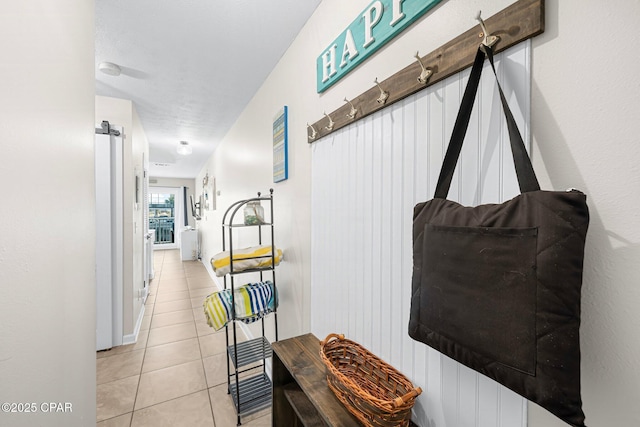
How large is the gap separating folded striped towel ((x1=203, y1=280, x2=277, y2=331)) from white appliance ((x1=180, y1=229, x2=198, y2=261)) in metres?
5.87

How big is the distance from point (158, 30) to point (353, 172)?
1.59 metres

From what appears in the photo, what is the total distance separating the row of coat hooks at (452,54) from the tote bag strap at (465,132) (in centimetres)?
7

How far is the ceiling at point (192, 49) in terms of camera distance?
1516mm

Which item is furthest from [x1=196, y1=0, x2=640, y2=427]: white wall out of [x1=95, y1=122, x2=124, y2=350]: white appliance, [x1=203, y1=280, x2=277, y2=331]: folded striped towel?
[x1=95, y1=122, x2=124, y2=350]: white appliance

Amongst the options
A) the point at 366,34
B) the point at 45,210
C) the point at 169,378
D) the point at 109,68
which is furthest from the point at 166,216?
the point at 366,34

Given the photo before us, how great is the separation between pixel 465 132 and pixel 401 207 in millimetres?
356

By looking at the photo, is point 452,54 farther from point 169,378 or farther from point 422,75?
point 169,378

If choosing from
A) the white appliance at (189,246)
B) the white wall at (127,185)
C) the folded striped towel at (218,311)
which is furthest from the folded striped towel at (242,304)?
the white appliance at (189,246)

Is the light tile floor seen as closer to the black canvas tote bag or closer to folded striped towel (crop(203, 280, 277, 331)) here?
folded striped towel (crop(203, 280, 277, 331))

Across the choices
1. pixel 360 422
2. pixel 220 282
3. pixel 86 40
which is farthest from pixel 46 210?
pixel 220 282

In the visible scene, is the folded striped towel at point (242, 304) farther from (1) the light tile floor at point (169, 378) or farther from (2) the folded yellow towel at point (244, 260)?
(1) the light tile floor at point (169, 378)

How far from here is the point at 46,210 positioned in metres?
0.78

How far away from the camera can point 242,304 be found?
5.73 feet

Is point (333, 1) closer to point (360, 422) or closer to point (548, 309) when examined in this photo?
point (548, 309)
